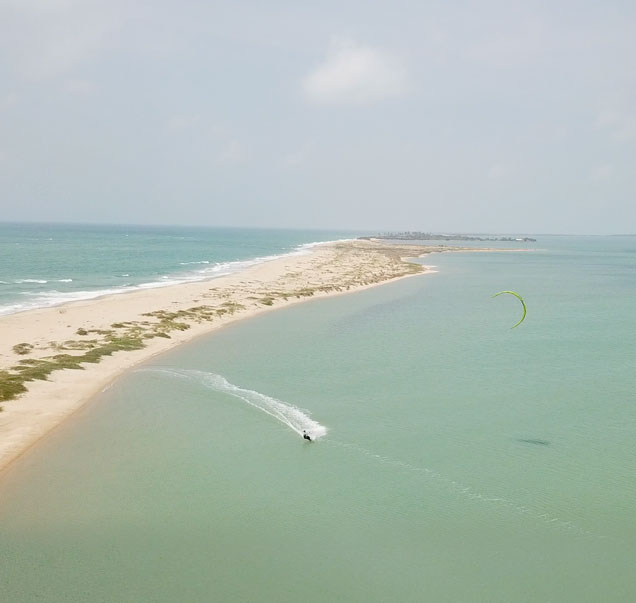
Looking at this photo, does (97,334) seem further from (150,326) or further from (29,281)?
(29,281)

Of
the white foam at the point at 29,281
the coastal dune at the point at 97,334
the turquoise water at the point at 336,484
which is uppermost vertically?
the white foam at the point at 29,281

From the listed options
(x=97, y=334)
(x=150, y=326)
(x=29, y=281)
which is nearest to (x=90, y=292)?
(x=29, y=281)

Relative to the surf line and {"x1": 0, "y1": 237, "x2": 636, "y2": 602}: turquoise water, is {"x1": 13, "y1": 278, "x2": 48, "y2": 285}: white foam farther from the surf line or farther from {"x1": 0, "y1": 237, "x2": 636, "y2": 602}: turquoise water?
the surf line

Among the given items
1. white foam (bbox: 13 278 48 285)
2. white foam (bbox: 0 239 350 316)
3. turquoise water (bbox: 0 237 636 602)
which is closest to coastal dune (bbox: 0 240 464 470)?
turquoise water (bbox: 0 237 636 602)

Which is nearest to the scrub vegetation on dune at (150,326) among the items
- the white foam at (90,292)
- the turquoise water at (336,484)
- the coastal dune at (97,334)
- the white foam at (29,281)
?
the coastal dune at (97,334)

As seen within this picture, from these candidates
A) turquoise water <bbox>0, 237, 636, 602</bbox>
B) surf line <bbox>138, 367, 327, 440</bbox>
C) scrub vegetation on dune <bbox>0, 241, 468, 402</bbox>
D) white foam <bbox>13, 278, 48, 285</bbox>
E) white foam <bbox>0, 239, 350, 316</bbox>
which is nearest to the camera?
turquoise water <bbox>0, 237, 636, 602</bbox>

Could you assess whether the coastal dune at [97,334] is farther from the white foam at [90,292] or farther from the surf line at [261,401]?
the surf line at [261,401]
